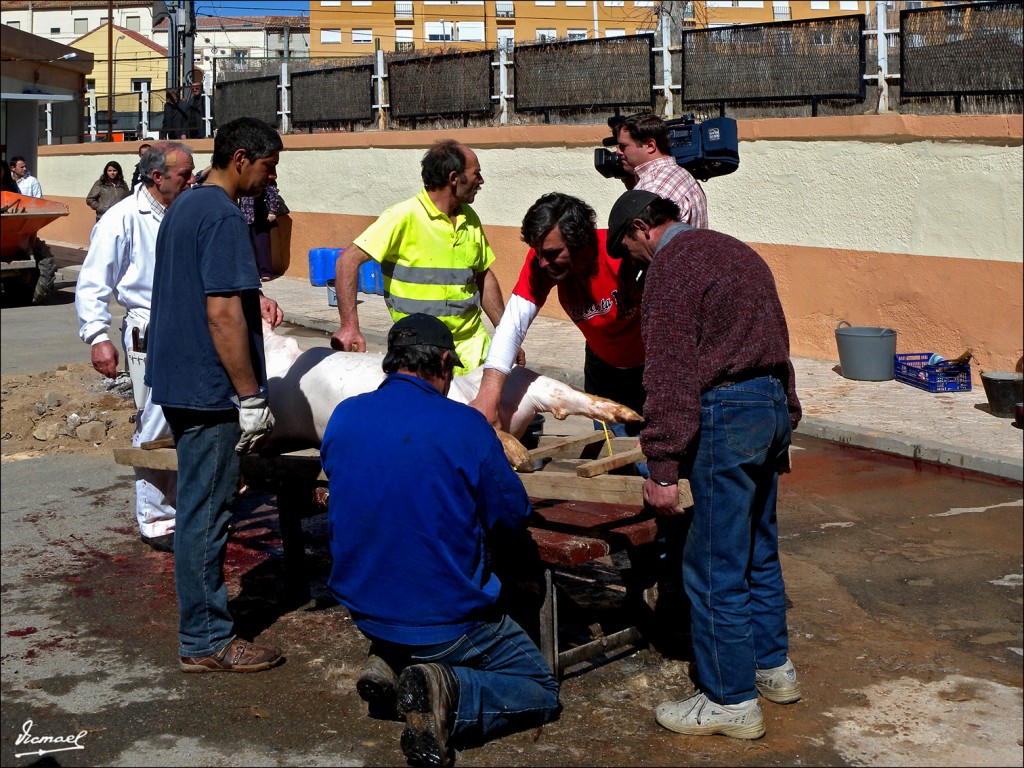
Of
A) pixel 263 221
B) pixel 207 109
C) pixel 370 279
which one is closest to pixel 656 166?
pixel 370 279

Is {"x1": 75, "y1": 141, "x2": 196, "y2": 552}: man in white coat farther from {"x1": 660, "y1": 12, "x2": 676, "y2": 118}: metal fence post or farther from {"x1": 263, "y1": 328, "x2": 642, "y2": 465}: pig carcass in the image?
{"x1": 660, "y1": 12, "x2": 676, "y2": 118}: metal fence post

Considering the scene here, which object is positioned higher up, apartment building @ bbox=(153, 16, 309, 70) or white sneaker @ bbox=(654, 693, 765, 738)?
apartment building @ bbox=(153, 16, 309, 70)

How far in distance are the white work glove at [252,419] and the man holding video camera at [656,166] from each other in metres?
1.92

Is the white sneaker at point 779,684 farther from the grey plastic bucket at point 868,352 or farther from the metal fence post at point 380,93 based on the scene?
the metal fence post at point 380,93

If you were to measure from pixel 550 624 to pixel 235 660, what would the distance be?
1.19 m

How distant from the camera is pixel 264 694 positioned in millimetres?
4266

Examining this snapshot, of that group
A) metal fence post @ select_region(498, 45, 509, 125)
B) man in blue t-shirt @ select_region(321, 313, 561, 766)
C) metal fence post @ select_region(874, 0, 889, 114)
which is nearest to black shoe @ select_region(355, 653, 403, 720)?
man in blue t-shirt @ select_region(321, 313, 561, 766)

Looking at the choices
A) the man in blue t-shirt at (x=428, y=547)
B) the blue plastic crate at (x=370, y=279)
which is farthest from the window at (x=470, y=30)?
the man in blue t-shirt at (x=428, y=547)

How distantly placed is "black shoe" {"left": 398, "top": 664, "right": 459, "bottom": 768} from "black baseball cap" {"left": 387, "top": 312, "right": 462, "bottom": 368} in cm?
99

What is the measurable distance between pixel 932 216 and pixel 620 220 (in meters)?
7.19

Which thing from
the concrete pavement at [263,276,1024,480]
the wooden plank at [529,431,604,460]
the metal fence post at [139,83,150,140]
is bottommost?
the concrete pavement at [263,276,1024,480]

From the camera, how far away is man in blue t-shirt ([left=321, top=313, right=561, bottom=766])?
3.61 meters

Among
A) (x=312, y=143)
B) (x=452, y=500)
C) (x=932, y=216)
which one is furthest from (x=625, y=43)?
(x=452, y=500)

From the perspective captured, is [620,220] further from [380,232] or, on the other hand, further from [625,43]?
[625,43]
